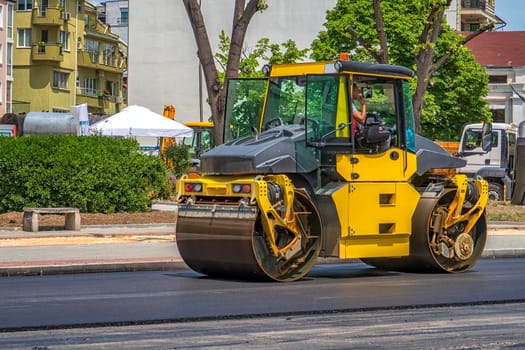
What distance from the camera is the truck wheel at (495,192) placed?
42.9 m

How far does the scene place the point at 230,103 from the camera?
1778 centimetres

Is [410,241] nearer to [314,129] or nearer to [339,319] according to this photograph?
[314,129]

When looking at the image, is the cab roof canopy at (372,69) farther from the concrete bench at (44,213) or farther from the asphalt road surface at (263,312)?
the concrete bench at (44,213)

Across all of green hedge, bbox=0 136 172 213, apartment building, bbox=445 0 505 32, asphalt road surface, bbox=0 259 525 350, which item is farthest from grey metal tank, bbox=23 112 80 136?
apartment building, bbox=445 0 505 32

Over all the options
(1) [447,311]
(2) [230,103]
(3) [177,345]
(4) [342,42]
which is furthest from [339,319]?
(4) [342,42]

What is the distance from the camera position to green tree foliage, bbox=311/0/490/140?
71438 millimetres

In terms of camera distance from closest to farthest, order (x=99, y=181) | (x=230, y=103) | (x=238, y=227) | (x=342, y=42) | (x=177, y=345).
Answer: (x=177, y=345)
(x=238, y=227)
(x=230, y=103)
(x=99, y=181)
(x=342, y=42)

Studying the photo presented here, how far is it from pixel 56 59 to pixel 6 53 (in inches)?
198

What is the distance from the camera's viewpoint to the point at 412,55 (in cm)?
7012

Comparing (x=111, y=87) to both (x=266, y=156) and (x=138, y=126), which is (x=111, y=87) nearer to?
(x=138, y=126)

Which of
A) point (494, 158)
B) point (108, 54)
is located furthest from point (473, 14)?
point (494, 158)

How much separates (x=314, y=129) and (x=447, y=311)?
439 cm

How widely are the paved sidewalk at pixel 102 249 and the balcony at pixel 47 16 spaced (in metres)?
78.2

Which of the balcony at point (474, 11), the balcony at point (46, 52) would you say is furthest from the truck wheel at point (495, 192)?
the balcony at point (474, 11)
